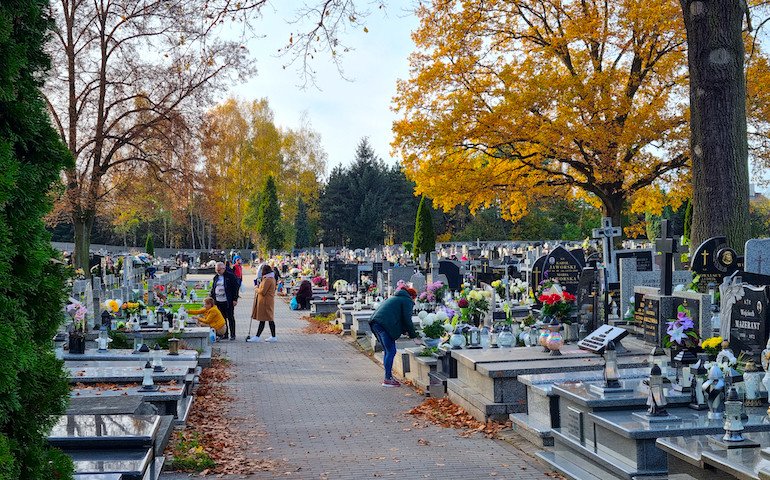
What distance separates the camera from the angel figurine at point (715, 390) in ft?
21.0

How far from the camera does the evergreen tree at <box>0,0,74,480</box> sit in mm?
3777

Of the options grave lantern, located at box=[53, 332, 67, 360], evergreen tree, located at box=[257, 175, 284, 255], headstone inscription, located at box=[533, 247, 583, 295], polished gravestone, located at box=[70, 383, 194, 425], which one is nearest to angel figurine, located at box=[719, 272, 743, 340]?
polished gravestone, located at box=[70, 383, 194, 425]

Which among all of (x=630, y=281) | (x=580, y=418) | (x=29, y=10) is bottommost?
(x=580, y=418)

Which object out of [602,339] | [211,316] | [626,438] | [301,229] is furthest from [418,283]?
[301,229]

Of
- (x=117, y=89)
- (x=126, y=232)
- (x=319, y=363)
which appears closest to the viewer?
(x=319, y=363)

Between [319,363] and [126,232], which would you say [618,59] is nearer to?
[319,363]

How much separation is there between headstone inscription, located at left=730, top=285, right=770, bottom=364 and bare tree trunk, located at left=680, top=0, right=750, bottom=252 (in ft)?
14.4

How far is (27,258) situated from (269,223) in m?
62.2

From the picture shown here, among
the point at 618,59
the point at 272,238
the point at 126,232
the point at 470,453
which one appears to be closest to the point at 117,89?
the point at 618,59

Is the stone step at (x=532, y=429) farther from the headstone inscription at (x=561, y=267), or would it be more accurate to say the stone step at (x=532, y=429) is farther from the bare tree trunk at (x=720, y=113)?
the headstone inscription at (x=561, y=267)

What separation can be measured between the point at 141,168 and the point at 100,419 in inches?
1030

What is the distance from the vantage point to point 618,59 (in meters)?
26.6

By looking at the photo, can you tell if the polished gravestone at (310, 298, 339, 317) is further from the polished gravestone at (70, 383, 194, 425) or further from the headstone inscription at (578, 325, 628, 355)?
the headstone inscription at (578, 325, 628, 355)

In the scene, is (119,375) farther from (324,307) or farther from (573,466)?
(324,307)
